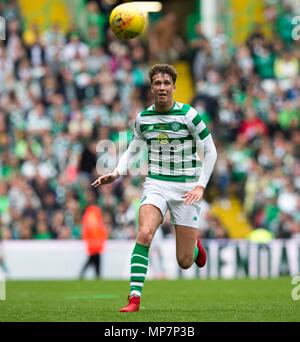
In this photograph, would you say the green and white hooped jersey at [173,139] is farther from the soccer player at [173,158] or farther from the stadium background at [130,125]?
the stadium background at [130,125]

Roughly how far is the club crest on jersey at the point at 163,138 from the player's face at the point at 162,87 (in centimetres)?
36

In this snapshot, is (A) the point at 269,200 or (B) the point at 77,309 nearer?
(B) the point at 77,309

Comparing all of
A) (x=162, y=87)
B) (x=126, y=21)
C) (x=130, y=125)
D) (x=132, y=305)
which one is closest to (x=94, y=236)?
(x=130, y=125)

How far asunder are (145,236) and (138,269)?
343 millimetres

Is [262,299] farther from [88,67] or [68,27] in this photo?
[68,27]

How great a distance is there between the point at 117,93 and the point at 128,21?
46.7 ft

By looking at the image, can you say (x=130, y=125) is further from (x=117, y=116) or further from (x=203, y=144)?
(x=203, y=144)

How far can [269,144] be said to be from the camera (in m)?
26.5

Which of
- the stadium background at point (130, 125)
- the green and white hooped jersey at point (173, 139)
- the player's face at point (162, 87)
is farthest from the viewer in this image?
the stadium background at point (130, 125)

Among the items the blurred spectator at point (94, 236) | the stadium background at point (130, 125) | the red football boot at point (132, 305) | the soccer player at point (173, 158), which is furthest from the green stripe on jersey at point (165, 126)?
the stadium background at point (130, 125)

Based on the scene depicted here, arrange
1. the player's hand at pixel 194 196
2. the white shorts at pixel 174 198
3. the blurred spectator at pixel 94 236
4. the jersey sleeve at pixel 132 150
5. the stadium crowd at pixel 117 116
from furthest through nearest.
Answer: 1. the stadium crowd at pixel 117 116
2. the blurred spectator at pixel 94 236
3. the jersey sleeve at pixel 132 150
4. the white shorts at pixel 174 198
5. the player's hand at pixel 194 196

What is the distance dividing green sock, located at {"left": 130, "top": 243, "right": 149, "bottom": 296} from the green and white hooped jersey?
958 millimetres

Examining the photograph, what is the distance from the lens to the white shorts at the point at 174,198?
40.4ft
